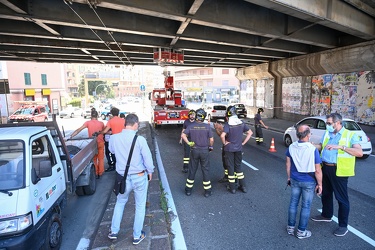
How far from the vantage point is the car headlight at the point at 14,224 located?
2.91 m

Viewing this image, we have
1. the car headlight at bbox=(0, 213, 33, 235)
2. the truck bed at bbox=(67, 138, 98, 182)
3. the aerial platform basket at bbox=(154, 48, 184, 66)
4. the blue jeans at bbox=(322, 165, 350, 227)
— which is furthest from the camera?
the aerial platform basket at bbox=(154, 48, 184, 66)

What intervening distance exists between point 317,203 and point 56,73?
48.4 m

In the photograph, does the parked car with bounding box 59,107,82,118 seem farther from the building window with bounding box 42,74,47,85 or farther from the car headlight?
the car headlight

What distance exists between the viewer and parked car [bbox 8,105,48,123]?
793 inches

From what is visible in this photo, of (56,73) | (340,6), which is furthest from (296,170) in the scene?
(56,73)

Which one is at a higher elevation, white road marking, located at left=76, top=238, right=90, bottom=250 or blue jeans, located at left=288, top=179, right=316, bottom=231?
blue jeans, located at left=288, top=179, right=316, bottom=231

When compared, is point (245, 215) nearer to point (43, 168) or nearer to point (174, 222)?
point (174, 222)

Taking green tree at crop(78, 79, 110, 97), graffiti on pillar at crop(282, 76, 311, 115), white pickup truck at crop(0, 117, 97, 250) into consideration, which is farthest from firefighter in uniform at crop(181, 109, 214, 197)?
green tree at crop(78, 79, 110, 97)

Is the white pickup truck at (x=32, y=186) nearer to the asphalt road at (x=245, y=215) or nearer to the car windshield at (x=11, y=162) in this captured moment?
the car windshield at (x=11, y=162)

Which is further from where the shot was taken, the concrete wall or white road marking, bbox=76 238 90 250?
the concrete wall

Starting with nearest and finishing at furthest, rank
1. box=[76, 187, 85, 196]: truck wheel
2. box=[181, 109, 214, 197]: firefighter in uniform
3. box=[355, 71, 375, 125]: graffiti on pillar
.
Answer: box=[181, 109, 214, 197]: firefighter in uniform, box=[76, 187, 85, 196]: truck wheel, box=[355, 71, 375, 125]: graffiti on pillar

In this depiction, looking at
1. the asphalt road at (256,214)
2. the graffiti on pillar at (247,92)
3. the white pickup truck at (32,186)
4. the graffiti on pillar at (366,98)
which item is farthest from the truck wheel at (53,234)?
the graffiti on pillar at (247,92)

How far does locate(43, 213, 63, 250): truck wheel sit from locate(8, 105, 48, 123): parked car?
19450 millimetres

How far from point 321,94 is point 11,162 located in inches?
770
